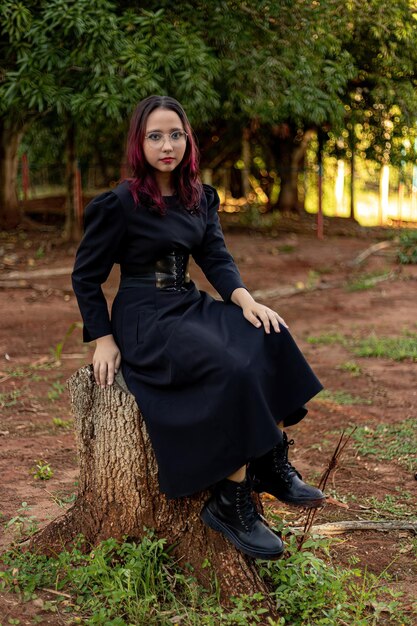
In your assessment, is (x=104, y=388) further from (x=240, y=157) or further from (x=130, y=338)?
(x=240, y=157)

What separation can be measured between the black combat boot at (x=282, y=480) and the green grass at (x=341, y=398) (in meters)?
2.85

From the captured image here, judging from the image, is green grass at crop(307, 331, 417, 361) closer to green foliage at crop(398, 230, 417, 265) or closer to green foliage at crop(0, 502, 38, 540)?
green foliage at crop(398, 230, 417, 265)

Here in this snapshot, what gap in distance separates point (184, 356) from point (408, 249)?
31.9ft

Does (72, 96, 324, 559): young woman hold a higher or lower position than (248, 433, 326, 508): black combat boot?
higher

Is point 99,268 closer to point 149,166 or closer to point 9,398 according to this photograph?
point 149,166

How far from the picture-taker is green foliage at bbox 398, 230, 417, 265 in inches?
464

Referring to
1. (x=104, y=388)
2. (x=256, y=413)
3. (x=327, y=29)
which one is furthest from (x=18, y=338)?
(x=256, y=413)

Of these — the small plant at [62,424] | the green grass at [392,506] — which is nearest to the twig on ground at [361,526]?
the green grass at [392,506]

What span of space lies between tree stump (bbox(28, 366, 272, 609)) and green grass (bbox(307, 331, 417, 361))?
4314 mm

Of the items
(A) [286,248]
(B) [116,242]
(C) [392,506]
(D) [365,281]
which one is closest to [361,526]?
(C) [392,506]

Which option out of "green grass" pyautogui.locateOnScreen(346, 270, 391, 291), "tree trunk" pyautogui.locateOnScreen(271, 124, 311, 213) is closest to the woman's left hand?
"green grass" pyautogui.locateOnScreen(346, 270, 391, 291)

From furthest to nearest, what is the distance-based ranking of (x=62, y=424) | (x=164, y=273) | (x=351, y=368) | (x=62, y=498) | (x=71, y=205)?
(x=71, y=205)
(x=351, y=368)
(x=62, y=424)
(x=62, y=498)
(x=164, y=273)

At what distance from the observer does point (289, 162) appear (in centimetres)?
1560

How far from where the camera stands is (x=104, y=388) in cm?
315
